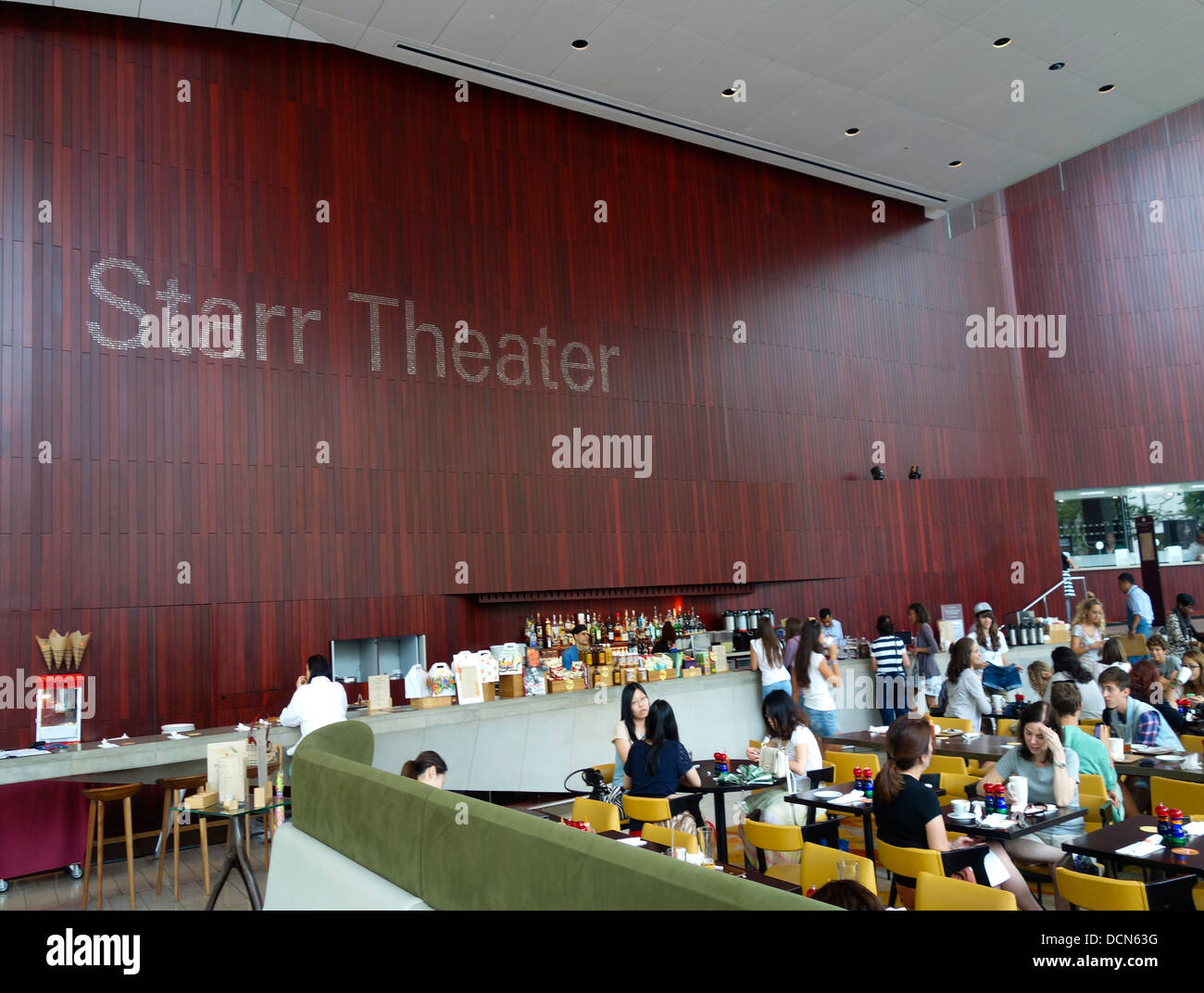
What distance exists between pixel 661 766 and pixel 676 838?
1.31m

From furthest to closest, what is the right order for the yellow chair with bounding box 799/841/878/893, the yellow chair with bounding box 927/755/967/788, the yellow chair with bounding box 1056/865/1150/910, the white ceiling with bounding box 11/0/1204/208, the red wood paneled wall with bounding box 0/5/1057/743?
the white ceiling with bounding box 11/0/1204/208
the red wood paneled wall with bounding box 0/5/1057/743
the yellow chair with bounding box 927/755/967/788
the yellow chair with bounding box 799/841/878/893
the yellow chair with bounding box 1056/865/1150/910

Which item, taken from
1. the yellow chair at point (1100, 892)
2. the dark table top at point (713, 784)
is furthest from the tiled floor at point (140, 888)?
the yellow chair at point (1100, 892)

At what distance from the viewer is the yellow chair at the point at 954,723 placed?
6.62 m

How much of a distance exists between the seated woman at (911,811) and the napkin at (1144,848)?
46cm

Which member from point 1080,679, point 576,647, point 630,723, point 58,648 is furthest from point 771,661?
point 58,648

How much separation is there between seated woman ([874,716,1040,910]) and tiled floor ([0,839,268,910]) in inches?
137

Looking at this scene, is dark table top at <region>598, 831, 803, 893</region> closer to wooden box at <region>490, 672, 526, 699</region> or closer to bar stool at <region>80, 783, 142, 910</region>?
wooden box at <region>490, 672, 526, 699</region>

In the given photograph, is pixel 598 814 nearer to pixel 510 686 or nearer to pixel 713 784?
pixel 713 784

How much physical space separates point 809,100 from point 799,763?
8.50 m

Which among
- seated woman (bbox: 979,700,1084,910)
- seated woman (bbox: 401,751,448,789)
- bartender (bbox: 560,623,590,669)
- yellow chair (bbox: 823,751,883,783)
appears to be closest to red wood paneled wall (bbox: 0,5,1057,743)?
bartender (bbox: 560,623,590,669)

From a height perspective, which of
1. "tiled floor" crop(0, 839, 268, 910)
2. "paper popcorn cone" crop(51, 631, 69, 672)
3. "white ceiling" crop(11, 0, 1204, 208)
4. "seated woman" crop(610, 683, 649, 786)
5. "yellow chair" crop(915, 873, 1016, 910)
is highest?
"white ceiling" crop(11, 0, 1204, 208)

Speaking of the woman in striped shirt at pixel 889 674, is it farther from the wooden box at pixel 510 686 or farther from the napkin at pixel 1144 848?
the napkin at pixel 1144 848

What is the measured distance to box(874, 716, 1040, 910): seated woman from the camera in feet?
12.4
